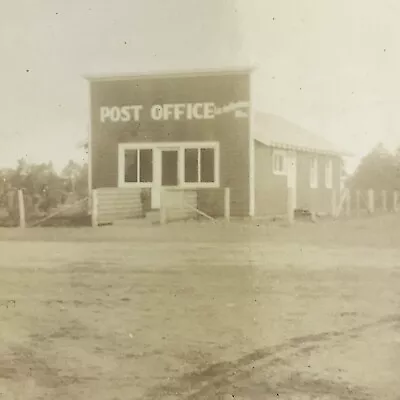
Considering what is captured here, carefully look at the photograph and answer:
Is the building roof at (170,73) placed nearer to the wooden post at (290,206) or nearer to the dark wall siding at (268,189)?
the dark wall siding at (268,189)

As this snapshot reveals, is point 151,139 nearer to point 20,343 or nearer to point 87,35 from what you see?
point 87,35

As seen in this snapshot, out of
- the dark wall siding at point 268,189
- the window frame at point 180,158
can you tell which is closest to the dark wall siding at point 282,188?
the dark wall siding at point 268,189

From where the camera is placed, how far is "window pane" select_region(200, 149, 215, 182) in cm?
165

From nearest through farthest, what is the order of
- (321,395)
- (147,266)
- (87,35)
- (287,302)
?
(321,395), (287,302), (147,266), (87,35)

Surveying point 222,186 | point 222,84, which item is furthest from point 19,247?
point 222,84

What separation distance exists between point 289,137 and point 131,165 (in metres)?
0.45

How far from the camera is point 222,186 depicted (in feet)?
5.40

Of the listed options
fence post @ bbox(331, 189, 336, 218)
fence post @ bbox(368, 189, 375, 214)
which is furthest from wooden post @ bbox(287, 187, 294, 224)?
→ fence post @ bbox(368, 189, 375, 214)

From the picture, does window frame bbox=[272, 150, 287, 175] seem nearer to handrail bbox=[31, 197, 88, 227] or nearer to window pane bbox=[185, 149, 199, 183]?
window pane bbox=[185, 149, 199, 183]

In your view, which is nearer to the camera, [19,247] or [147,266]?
[147,266]

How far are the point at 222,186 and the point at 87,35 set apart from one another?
592 millimetres

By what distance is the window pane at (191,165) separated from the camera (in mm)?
1653

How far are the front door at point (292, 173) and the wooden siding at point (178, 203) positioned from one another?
27cm

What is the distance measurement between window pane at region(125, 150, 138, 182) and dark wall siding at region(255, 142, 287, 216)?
34 centimetres
